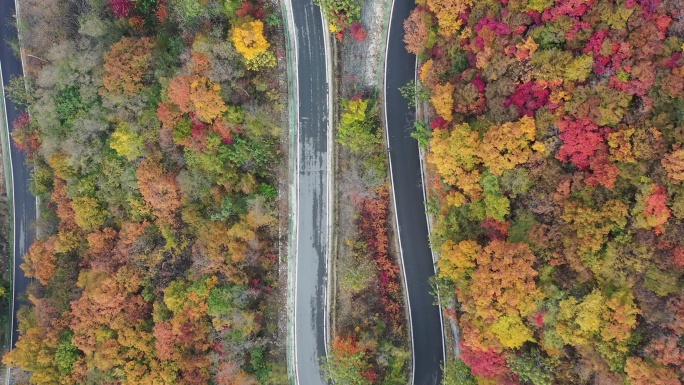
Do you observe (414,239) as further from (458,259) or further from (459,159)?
(459,159)

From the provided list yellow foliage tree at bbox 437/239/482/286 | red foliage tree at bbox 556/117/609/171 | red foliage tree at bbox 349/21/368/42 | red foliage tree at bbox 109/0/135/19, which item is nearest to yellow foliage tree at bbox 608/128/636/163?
red foliage tree at bbox 556/117/609/171

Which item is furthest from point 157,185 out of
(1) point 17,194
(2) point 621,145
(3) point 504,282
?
(2) point 621,145

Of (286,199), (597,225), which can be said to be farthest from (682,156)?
(286,199)

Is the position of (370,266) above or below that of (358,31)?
below

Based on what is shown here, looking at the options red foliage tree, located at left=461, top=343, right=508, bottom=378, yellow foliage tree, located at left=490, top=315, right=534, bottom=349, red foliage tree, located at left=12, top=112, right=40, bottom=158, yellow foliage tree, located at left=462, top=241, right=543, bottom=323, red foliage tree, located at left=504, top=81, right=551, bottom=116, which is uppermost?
red foliage tree, located at left=12, top=112, right=40, bottom=158

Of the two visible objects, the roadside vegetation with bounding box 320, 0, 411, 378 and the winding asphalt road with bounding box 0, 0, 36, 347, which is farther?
the winding asphalt road with bounding box 0, 0, 36, 347

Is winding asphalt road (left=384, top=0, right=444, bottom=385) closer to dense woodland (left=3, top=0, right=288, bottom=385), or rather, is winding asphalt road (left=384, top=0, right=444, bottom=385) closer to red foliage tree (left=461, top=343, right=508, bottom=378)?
red foliage tree (left=461, top=343, right=508, bottom=378)
